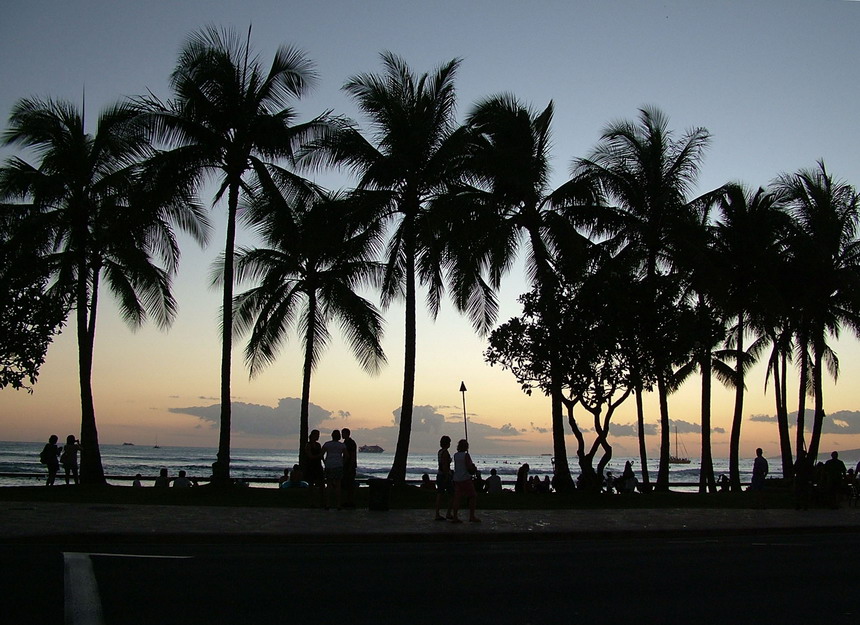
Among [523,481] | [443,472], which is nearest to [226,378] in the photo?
[443,472]

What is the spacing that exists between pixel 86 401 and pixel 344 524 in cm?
1427

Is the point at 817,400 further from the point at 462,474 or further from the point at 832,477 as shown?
the point at 462,474

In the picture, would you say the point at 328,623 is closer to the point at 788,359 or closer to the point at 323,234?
the point at 323,234

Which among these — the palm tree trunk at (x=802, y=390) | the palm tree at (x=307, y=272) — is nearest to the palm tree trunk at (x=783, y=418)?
the palm tree trunk at (x=802, y=390)

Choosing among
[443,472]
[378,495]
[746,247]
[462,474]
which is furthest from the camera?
[746,247]

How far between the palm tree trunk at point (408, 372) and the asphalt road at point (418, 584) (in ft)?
39.1

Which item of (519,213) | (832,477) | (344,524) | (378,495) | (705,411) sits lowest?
(344,524)

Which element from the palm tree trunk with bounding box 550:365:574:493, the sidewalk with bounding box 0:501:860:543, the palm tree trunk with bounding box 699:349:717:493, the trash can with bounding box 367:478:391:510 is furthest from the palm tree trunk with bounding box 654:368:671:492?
the trash can with bounding box 367:478:391:510

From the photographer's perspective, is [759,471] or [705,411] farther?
[705,411]

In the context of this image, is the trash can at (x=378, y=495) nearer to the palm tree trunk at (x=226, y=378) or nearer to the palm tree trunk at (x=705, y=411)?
the palm tree trunk at (x=226, y=378)

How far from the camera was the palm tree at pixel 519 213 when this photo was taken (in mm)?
26531

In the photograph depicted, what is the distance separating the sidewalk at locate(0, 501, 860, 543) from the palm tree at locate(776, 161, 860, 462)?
14.4 metres

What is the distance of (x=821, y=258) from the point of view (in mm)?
32906

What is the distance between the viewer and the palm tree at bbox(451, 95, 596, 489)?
87.0ft
